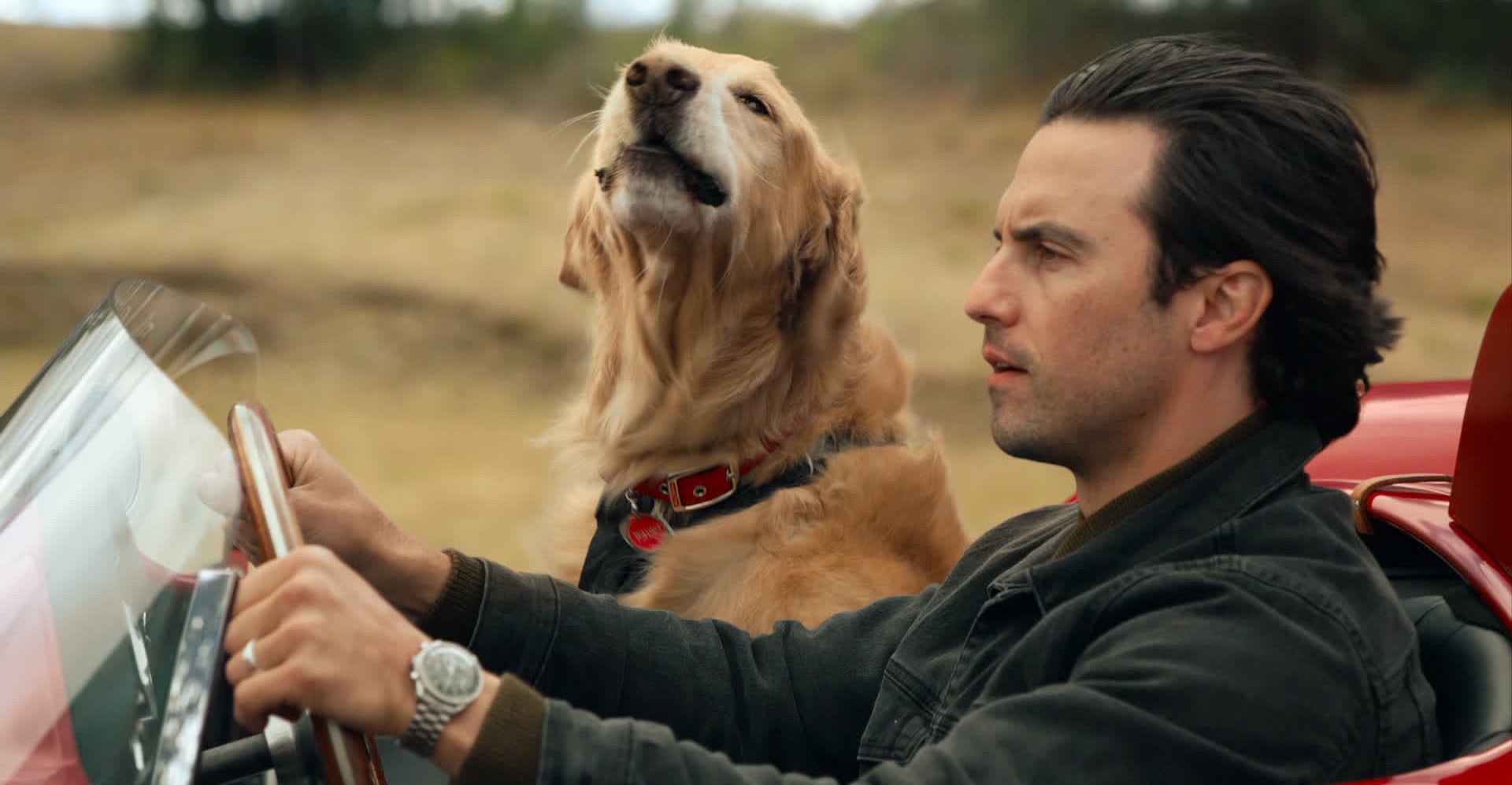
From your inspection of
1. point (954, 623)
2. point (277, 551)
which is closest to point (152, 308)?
point (277, 551)

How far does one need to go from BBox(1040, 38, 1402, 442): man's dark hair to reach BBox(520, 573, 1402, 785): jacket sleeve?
1.13 ft

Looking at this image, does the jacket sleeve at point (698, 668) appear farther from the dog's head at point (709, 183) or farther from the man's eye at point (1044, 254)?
the dog's head at point (709, 183)

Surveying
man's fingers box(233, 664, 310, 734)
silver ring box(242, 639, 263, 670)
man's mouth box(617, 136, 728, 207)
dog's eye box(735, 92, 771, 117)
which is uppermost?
dog's eye box(735, 92, 771, 117)

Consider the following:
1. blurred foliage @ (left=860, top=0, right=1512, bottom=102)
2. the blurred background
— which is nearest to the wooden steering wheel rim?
the blurred background

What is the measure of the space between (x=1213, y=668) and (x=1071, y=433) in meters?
0.38

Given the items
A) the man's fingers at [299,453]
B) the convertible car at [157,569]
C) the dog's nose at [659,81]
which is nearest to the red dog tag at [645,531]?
the dog's nose at [659,81]

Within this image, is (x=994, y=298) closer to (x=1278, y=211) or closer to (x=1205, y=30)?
(x=1278, y=211)

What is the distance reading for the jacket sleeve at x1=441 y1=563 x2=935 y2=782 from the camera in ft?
5.43

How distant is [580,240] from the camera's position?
298 cm

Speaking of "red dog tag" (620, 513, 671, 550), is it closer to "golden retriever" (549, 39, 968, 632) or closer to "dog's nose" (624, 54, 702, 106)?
"golden retriever" (549, 39, 968, 632)

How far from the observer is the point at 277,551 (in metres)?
1.08

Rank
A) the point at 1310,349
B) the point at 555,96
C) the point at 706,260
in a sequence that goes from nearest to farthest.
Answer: the point at 1310,349 < the point at 706,260 < the point at 555,96

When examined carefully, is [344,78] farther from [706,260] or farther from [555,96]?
[706,260]

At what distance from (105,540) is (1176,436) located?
1061 mm
